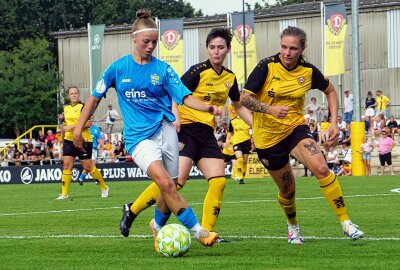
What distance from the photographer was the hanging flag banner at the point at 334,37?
139 ft

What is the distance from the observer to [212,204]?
1134cm

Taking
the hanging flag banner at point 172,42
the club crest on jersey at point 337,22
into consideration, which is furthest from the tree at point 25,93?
the club crest on jersey at point 337,22

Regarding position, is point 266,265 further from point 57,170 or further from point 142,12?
point 57,170

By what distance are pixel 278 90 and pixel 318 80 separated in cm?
56

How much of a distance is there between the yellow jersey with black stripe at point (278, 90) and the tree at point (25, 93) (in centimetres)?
5558

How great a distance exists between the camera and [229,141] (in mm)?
35219

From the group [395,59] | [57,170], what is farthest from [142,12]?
[395,59]

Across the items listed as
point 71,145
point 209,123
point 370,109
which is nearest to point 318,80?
point 209,123

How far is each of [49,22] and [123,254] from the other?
87.5 metres

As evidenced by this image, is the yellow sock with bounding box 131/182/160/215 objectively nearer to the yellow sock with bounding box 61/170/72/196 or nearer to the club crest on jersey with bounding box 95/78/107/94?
the club crest on jersey with bounding box 95/78/107/94

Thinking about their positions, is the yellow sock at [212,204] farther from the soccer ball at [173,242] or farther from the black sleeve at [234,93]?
the soccer ball at [173,242]

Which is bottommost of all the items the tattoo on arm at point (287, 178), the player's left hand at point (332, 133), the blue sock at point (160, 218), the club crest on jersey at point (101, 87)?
the blue sock at point (160, 218)

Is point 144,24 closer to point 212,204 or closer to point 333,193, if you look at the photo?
point 212,204

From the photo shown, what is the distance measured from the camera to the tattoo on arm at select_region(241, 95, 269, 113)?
10.7 meters
